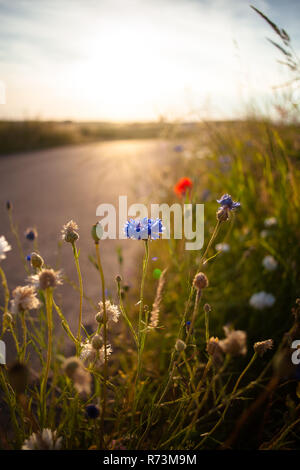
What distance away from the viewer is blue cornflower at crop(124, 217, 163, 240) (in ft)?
2.76

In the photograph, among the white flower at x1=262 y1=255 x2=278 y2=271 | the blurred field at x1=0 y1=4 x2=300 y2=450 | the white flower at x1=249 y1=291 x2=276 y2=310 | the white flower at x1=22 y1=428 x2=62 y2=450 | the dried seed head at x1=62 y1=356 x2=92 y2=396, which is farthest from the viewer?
the white flower at x1=262 y1=255 x2=278 y2=271

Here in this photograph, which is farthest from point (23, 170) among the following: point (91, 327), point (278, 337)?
point (278, 337)

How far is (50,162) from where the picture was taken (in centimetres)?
473

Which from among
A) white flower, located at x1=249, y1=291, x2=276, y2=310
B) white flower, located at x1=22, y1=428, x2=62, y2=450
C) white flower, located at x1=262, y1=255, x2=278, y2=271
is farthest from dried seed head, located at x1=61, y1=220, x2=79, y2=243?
white flower, located at x1=262, y1=255, x2=278, y2=271

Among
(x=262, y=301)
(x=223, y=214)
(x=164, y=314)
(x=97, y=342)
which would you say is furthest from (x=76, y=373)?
(x=164, y=314)

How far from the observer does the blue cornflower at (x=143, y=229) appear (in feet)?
2.76

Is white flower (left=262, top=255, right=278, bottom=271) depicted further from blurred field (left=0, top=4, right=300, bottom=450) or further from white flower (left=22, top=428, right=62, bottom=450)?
white flower (left=22, top=428, right=62, bottom=450)

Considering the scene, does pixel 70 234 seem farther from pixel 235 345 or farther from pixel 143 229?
pixel 235 345

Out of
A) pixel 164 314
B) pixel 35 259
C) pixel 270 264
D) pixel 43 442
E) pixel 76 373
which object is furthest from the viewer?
pixel 164 314

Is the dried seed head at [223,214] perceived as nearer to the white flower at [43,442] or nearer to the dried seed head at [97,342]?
the dried seed head at [97,342]

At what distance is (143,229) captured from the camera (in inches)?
33.2
